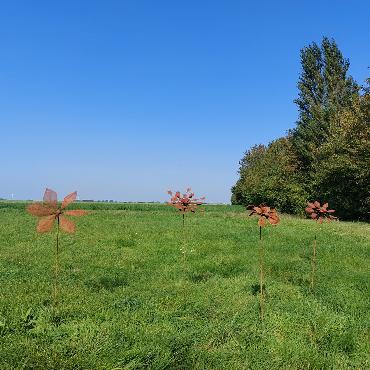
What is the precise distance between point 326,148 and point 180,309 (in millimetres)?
33598

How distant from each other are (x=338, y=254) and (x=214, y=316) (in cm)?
764

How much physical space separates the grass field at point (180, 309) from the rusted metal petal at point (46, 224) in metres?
1.26

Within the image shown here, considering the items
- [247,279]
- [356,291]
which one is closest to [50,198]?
[247,279]

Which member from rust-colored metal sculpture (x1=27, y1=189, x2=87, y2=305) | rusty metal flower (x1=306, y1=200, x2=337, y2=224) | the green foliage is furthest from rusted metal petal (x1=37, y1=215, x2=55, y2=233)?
the green foliage

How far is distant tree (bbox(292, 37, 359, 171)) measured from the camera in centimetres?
4550

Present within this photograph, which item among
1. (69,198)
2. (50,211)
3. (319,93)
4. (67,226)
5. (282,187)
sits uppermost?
(319,93)

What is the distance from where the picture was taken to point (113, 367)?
14.6 ft

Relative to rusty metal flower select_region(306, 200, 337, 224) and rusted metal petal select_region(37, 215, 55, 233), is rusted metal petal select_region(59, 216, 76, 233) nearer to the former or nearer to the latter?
rusted metal petal select_region(37, 215, 55, 233)

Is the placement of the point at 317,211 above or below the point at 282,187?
below

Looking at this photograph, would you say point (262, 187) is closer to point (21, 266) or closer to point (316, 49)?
point (316, 49)

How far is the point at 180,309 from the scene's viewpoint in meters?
6.98

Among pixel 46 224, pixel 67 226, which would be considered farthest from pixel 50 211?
pixel 67 226

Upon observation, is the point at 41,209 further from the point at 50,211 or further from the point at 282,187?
the point at 282,187

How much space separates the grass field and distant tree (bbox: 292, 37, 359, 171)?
3555cm
